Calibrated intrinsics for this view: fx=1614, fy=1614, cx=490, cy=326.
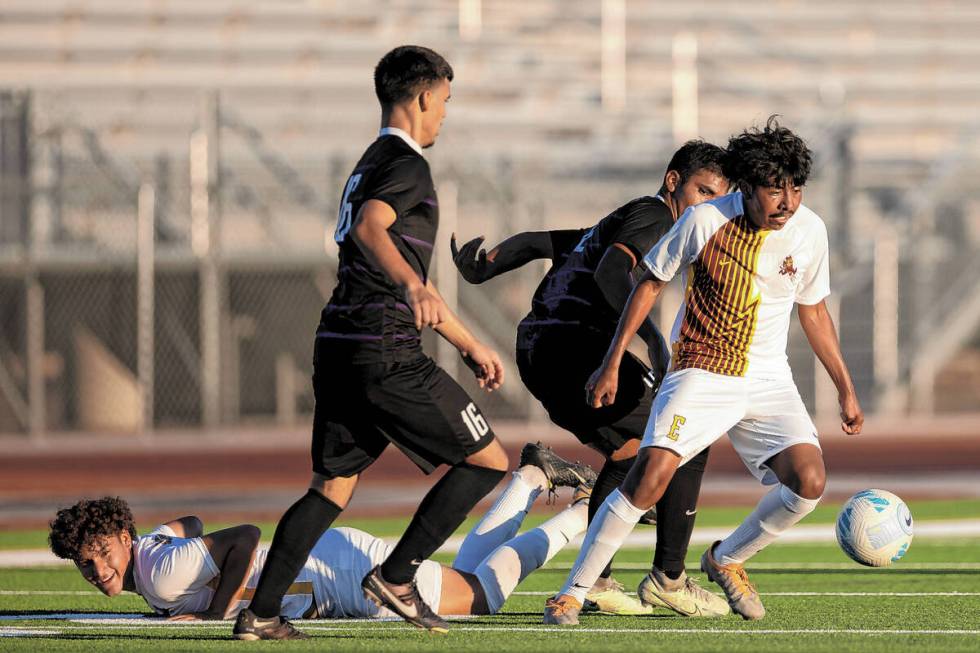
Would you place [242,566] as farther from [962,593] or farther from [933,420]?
[933,420]

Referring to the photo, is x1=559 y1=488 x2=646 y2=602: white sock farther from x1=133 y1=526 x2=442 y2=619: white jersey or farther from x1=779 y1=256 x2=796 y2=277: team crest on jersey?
x1=779 y1=256 x2=796 y2=277: team crest on jersey

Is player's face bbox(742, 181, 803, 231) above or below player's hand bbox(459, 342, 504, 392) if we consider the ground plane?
above

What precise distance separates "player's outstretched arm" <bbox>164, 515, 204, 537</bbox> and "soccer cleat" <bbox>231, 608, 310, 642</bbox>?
0.81m

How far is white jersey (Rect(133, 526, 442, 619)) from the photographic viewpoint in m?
6.12

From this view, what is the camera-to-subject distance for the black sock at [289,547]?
568 centimetres

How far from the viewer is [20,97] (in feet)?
61.6

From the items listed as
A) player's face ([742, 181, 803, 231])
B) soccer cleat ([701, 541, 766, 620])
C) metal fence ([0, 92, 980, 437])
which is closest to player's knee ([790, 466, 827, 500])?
soccer cleat ([701, 541, 766, 620])

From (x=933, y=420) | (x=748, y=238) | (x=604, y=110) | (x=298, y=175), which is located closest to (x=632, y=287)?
(x=748, y=238)

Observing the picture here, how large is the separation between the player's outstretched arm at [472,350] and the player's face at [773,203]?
3.86 feet

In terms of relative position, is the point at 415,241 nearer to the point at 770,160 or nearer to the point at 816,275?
the point at 770,160

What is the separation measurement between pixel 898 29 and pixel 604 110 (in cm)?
652

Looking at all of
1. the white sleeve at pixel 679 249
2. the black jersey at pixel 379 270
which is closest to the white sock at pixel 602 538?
the white sleeve at pixel 679 249

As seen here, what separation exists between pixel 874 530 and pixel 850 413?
0.66m

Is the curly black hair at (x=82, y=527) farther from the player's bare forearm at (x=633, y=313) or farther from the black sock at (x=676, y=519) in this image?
the black sock at (x=676, y=519)
